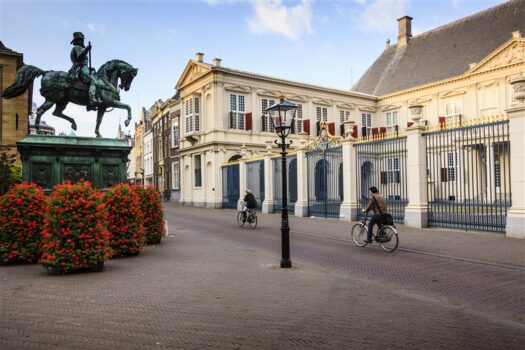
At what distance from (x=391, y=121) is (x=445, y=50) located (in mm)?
8003

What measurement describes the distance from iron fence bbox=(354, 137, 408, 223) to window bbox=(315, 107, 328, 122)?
19967 millimetres

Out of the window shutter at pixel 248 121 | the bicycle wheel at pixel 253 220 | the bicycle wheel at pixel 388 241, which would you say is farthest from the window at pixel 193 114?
the bicycle wheel at pixel 388 241

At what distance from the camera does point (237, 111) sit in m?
33.9

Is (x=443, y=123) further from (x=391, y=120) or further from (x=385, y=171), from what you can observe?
(x=391, y=120)

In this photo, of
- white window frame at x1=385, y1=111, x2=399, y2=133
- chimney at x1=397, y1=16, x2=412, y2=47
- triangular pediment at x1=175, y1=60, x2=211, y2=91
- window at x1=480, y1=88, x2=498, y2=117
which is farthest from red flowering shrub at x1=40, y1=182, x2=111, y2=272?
chimney at x1=397, y1=16, x2=412, y2=47

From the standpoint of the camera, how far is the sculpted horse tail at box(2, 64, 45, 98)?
398 inches

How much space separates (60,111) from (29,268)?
15.2 ft

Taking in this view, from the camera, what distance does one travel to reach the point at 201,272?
7.75 metres

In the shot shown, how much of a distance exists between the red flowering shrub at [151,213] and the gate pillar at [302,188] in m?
11.0

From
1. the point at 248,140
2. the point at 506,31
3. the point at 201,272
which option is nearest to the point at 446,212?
the point at 201,272

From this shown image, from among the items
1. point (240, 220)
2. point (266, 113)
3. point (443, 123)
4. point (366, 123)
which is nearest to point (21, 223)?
point (240, 220)

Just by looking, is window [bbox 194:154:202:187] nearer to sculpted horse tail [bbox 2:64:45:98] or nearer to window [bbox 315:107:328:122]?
window [bbox 315:107:328:122]

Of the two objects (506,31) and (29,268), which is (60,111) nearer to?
(29,268)

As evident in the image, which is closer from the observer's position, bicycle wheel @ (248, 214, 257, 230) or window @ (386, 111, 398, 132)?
bicycle wheel @ (248, 214, 257, 230)
